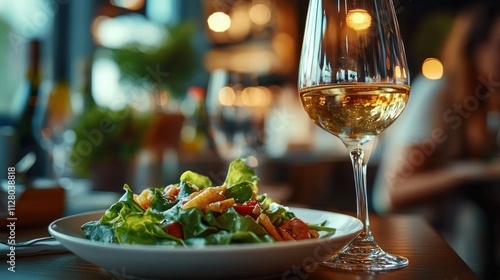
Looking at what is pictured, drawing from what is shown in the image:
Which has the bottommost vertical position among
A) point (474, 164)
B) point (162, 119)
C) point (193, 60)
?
point (474, 164)

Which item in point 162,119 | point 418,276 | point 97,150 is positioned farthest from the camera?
point 162,119

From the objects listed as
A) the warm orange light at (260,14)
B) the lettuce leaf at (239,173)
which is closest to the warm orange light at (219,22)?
the warm orange light at (260,14)

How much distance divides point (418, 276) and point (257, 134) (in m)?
1.46

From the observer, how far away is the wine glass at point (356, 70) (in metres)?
0.62

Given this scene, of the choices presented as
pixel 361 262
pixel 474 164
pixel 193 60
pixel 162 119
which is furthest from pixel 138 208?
pixel 193 60

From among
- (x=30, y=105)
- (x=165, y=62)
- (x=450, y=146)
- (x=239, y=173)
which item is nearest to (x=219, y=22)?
(x=165, y=62)

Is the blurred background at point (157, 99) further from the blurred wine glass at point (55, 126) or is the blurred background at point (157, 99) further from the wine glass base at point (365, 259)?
the wine glass base at point (365, 259)

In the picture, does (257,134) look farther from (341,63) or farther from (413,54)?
(413,54)

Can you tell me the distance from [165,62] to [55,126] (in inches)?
45.9

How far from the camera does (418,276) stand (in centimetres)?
48

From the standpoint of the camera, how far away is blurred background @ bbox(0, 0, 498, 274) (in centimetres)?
164

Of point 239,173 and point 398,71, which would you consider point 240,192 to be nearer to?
point 239,173

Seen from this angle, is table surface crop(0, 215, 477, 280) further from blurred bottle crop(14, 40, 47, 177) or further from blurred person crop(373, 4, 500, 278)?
blurred person crop(373, 4, 500, 278)

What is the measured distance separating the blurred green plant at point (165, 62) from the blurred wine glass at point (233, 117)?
0.87 metres
